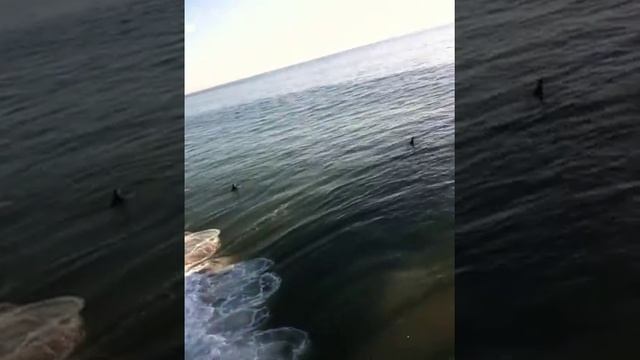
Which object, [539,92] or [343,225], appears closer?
[343,225]

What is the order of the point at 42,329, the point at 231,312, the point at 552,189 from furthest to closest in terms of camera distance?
the point at 552,189
the point at 231,312
the point at 42,329

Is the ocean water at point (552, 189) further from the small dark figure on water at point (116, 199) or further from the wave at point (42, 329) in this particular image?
the small dark figure on water at point (116, 199)

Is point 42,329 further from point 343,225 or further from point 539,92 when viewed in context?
point 539,92

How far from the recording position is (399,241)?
16172 mm

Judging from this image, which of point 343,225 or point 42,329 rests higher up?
point 42,329

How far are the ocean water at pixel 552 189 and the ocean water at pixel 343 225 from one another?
985mm

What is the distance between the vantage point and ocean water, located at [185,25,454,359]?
12766 mm

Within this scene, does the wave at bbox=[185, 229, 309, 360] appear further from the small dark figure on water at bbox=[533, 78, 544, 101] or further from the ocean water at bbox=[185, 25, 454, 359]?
the small dark figure on water at bbox=[533, 78, 544, 101]

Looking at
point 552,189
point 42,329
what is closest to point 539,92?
point 552,189

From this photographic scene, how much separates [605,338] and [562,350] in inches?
31.5

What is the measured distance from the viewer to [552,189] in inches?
616

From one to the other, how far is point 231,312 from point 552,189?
9.34m

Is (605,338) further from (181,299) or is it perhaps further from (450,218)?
(181,299)

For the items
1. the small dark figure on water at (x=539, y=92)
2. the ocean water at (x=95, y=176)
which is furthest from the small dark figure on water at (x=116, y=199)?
the small dark figure on water at (x=539, y=92)
